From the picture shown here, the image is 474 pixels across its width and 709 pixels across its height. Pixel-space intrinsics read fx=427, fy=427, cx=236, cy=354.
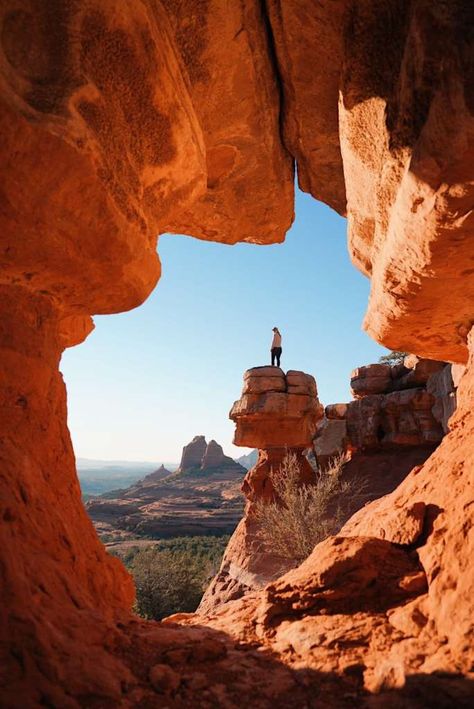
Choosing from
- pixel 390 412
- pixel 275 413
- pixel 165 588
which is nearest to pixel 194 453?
pixel 165 588

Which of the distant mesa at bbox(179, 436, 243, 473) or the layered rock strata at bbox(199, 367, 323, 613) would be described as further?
the distant mesa at bbox(179, 436, 243, 473)

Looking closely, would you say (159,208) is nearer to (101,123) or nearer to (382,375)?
(101,123)

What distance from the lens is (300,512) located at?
13.1 m

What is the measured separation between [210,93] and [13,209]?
5.14 ft

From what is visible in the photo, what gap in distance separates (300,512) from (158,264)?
11823 mm

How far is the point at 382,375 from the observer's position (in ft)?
57.9

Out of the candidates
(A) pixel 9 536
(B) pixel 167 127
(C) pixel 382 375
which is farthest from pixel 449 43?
(C) pixel 382 375

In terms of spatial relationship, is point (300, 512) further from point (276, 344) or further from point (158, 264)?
point (158, 264)

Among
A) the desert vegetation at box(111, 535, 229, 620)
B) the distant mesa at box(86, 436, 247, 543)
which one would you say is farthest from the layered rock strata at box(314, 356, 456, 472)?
the distant mesa at box(86, 436, 247, 543)

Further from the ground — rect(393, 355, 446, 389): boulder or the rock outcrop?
rect(393, 355, 446, 389): boulder

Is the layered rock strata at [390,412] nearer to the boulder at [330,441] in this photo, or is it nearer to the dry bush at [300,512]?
the boulder at [330,441]

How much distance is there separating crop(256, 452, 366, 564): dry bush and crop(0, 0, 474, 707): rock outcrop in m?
10.1

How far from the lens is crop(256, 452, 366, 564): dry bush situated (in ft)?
40.9

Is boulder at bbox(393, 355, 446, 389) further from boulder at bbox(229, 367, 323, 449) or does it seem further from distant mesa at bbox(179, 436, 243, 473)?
distant mesa at bbox(179, 436, 243, 473)
